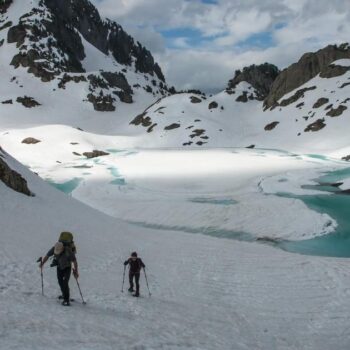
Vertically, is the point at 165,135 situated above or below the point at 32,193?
above

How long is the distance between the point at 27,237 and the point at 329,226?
71.7ft

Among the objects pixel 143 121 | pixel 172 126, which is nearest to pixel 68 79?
pixel 143 121

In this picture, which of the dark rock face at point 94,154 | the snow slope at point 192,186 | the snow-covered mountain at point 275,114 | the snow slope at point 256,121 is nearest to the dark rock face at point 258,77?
the snow-covered mountain at point 275,114

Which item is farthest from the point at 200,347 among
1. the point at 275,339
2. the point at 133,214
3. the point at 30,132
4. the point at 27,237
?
the point at 30,132

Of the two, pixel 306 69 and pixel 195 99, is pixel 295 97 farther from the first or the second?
pixel 195 99

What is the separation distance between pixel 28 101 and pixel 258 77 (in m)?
78.9

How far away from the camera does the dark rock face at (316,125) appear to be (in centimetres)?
10012

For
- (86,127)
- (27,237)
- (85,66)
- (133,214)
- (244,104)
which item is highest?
(85,66)

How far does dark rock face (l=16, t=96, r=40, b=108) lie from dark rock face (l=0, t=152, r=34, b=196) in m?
126

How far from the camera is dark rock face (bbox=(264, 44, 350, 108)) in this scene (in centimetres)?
12756

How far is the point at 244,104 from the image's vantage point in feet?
442

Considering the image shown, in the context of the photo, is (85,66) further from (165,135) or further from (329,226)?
(329,226)

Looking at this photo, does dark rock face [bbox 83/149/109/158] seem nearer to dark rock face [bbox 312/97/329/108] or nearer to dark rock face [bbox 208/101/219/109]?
dark rock face [bbox 208/101/219/109]

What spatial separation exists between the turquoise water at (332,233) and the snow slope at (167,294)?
2.54m
